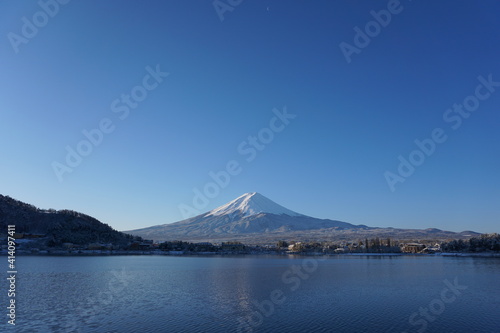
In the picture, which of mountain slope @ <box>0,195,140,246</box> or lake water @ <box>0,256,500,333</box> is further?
mountain slope @ <box>0,195,140,246</box>

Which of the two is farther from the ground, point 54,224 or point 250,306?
point 54,224

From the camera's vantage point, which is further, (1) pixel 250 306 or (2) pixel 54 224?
(2) pixel 54 224

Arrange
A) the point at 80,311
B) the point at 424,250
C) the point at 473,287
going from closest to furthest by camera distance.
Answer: the point at 80,311
the point at 473,287
the point at 424,250

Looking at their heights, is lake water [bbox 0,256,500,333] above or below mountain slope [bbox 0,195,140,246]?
below

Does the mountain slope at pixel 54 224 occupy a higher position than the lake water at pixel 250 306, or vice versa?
the mountain slope at pixel 54 224

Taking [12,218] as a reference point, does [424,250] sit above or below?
below

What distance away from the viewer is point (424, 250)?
104188mm

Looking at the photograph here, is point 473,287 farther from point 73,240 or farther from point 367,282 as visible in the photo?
point 73,240

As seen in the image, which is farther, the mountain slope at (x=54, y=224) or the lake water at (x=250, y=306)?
the mountain slope at (x=54, y=224)

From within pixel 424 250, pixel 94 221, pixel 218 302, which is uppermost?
pixel 94 221

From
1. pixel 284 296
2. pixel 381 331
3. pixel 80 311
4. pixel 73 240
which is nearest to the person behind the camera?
pixel 381 331

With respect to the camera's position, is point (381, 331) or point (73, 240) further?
point (73, 240)

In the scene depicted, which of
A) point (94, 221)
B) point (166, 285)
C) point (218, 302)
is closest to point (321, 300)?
point (218, 302)

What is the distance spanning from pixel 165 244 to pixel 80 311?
303ft
